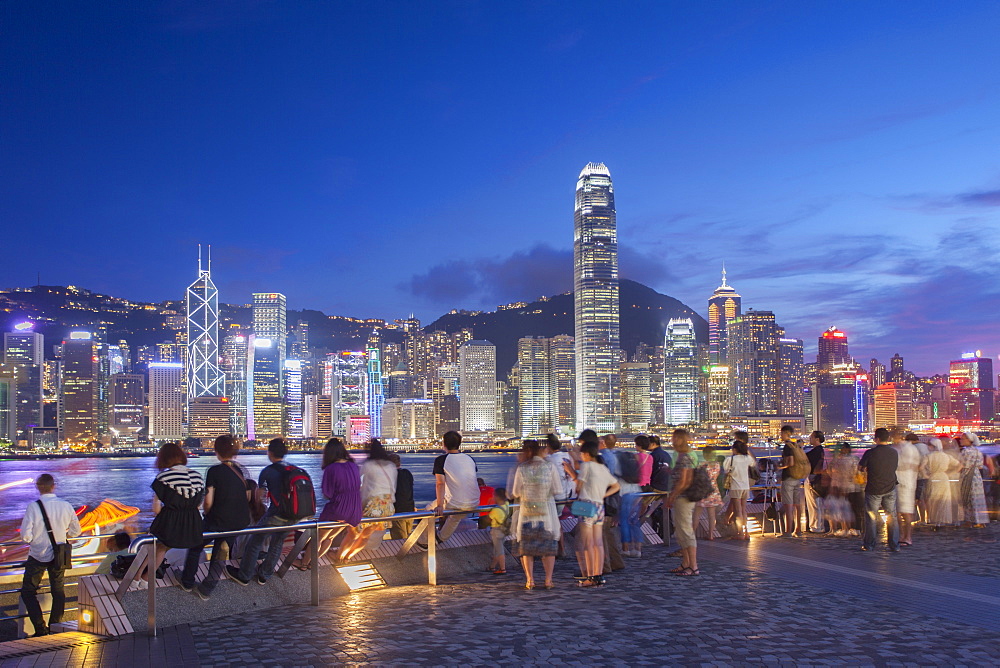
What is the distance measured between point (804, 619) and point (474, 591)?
333 cm

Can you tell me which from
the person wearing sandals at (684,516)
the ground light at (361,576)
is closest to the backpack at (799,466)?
the person wearing sandals at (684,516)

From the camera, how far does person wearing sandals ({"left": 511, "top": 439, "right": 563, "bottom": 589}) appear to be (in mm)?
9016

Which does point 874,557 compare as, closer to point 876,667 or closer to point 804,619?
point 804,619

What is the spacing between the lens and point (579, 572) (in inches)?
412

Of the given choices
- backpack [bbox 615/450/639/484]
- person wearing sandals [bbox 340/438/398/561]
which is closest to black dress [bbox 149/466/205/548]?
person wearing sandals [bbox 340/438/398/561]

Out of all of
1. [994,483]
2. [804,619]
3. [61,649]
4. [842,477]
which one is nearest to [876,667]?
[804,619]

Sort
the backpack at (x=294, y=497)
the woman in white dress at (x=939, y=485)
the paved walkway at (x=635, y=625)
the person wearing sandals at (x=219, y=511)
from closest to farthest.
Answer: the paved walkway at (x=635, y=625) < the person wearing sandals at (x=219, y=511) < the backpack at (x=294, y=497) < the woman in white dress at (x=939, y=485)

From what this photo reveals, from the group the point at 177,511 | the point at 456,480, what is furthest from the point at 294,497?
the point at 456,480

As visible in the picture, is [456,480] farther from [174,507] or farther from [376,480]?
[174,507]

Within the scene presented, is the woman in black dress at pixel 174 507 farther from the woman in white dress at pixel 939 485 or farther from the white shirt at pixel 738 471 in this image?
the woman in white dress at pixel 939 485

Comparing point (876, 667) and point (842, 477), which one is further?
point (842, 477)

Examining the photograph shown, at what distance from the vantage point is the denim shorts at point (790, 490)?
1373cm

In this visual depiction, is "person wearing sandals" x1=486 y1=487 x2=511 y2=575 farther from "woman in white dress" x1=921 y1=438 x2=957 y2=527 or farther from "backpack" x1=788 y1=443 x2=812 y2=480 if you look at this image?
"woman in white dress" x1=921 y1=438 x2=957 y2=527

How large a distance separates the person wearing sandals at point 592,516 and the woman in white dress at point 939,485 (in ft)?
25.9
